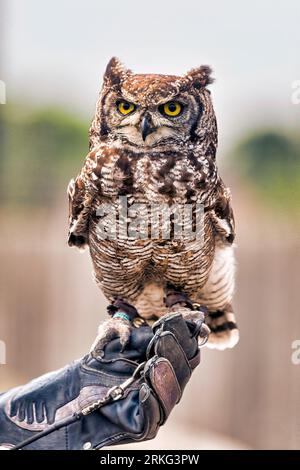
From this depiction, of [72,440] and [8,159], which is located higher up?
[8,159]

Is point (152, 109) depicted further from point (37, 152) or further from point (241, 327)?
point (37, 152)

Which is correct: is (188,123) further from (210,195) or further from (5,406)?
(5,406)

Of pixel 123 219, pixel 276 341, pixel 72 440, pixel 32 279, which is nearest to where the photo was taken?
pixel 72 440

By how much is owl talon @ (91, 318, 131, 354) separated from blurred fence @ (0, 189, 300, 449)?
293cm

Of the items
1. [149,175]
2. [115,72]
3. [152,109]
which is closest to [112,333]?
[149,175]

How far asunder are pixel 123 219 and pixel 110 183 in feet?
0.51

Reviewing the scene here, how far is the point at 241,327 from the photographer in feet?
19.8

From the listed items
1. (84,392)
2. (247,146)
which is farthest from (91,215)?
(247,146)

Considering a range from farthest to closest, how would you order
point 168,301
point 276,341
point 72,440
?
point 276,341 < point 168,301 < point 72,440

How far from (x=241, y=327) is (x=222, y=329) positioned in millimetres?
2192

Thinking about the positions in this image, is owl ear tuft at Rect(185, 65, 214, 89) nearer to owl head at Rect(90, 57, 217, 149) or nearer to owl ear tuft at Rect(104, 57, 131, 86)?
owl head at Rect(90, 57, 217, 149)

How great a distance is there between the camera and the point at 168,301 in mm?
3494

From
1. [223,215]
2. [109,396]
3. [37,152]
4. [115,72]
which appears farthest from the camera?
[37,152]

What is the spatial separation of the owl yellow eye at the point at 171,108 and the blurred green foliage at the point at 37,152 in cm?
444
